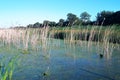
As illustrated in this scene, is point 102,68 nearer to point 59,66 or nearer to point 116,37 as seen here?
point 59,66

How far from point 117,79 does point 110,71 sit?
3.41ft

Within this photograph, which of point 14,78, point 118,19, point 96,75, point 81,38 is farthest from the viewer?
point 118,19

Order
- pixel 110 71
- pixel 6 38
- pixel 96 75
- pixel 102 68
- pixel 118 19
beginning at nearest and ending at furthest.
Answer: pixel 96 75 → pixel 110 71 → pixel 102 68 → pixel 6 38 → pixel 118 19

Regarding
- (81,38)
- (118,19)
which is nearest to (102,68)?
(81,38)

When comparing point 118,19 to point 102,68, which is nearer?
point 102,68

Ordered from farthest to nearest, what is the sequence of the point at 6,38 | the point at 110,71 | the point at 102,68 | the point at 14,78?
the point at 6,38
the point at 102,68
the point at 110,71
the point at 14,78

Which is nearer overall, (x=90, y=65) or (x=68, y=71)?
(x=68, y=71)

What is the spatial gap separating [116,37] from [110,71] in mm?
9378

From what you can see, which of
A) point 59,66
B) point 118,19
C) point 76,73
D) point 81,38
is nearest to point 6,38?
point 81,38

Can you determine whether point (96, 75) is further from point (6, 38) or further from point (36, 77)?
point (6, 38)

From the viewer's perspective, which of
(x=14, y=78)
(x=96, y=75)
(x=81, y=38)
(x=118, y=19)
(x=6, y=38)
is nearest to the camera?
(x=14, y=78)

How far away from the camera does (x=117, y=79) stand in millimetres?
6465

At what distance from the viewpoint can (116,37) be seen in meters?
16.5

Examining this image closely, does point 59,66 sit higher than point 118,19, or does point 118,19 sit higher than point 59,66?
point 118,19
